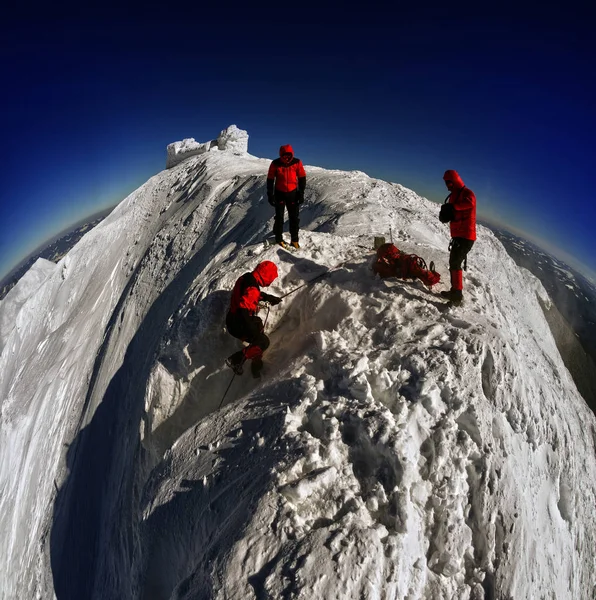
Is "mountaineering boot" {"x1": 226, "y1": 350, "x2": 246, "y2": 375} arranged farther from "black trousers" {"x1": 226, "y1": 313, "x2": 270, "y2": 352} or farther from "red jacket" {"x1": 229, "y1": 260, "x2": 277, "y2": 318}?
"red jacket" {"x1": 229, "y1": 260, "x2": 277, "y2": 318}

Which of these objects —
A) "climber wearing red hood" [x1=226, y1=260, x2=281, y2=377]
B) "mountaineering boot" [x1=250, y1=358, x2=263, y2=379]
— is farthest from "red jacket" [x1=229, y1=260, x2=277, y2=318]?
"mountaineering boot" [x1=250, y1=358, x2=263, y2=379]

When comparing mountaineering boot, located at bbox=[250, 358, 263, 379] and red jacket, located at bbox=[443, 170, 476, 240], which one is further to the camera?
mountaineering boot, located at bbox=[250, 358, 263, 379]

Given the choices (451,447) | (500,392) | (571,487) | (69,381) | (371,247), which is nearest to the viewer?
(451,447)

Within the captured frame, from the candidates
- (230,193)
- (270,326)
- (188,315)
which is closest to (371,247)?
(270,326)

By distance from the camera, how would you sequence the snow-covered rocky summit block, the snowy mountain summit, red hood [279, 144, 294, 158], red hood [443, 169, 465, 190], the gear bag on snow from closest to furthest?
the snowy mountain summit, red hood [443, 169, 465, 190], the gear bag on snow, red hood [279, 144, 294, 158], the snow-covered rocky summit block

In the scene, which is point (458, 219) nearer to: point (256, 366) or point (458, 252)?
point (458, 252)

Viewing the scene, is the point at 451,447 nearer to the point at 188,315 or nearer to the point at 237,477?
the point at 237,477
